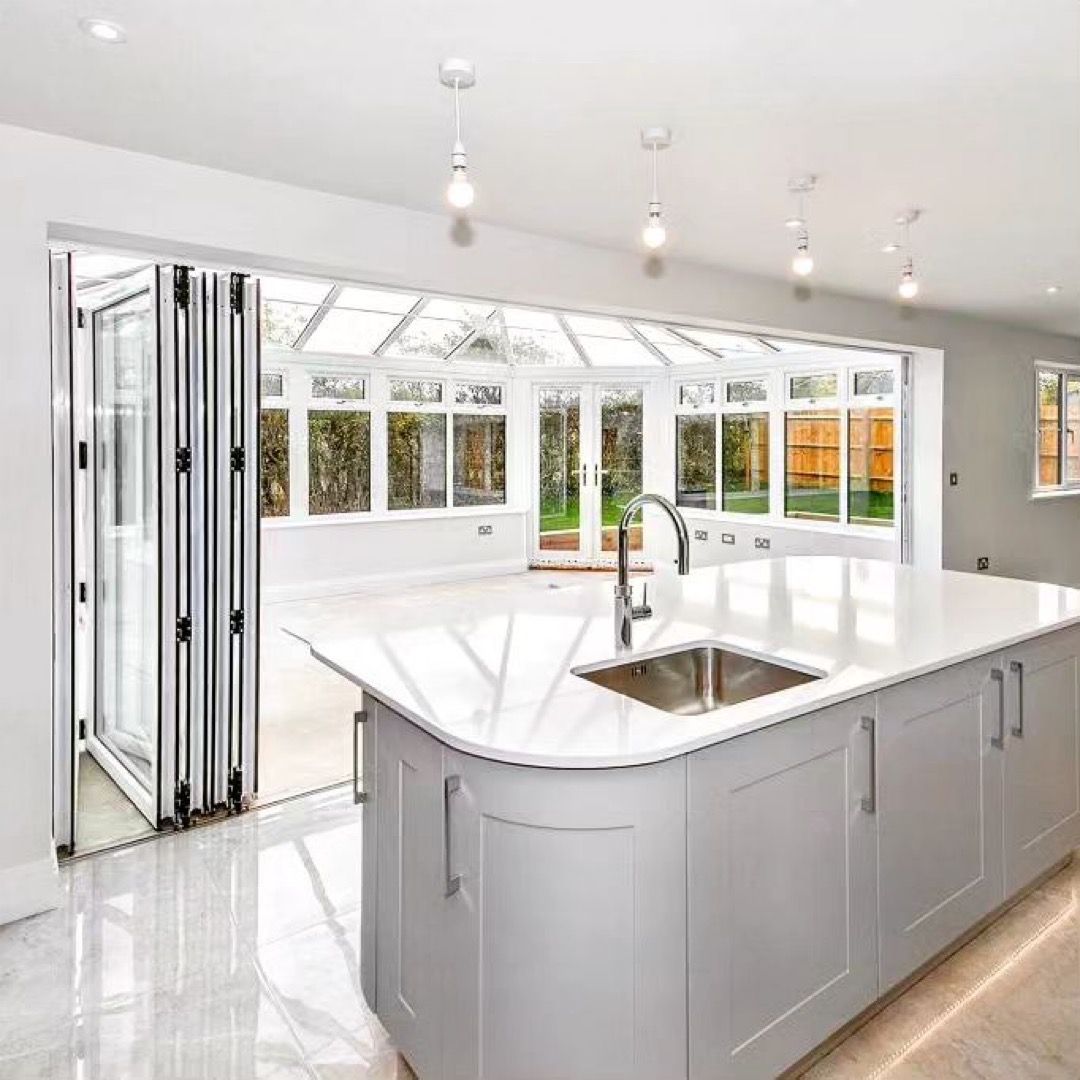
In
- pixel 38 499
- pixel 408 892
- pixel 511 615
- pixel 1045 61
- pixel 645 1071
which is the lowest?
pixel 645 1071

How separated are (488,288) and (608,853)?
2707mm

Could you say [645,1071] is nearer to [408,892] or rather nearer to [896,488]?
[408,892]

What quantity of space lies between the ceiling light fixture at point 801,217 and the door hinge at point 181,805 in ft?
9.50

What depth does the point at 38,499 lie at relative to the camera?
257cm

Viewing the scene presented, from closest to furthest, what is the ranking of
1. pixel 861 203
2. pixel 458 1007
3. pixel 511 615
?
pixel 458 1007 → pixel 511 615 → pixel 861 203

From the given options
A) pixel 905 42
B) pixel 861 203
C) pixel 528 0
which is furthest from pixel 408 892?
pixel 861 203

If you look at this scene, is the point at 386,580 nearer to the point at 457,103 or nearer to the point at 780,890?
the point at 457,103

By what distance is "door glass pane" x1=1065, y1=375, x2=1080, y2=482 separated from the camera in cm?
769

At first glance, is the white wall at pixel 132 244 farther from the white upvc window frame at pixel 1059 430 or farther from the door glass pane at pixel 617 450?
the door glass pane at pixel 617 450

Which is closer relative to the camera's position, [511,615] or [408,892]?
[408,892]

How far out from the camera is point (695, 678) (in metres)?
2.26

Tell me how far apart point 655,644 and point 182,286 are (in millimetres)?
2080

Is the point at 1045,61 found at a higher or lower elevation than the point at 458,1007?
higher

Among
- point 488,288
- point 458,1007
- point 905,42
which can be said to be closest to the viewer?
point 458,1007
